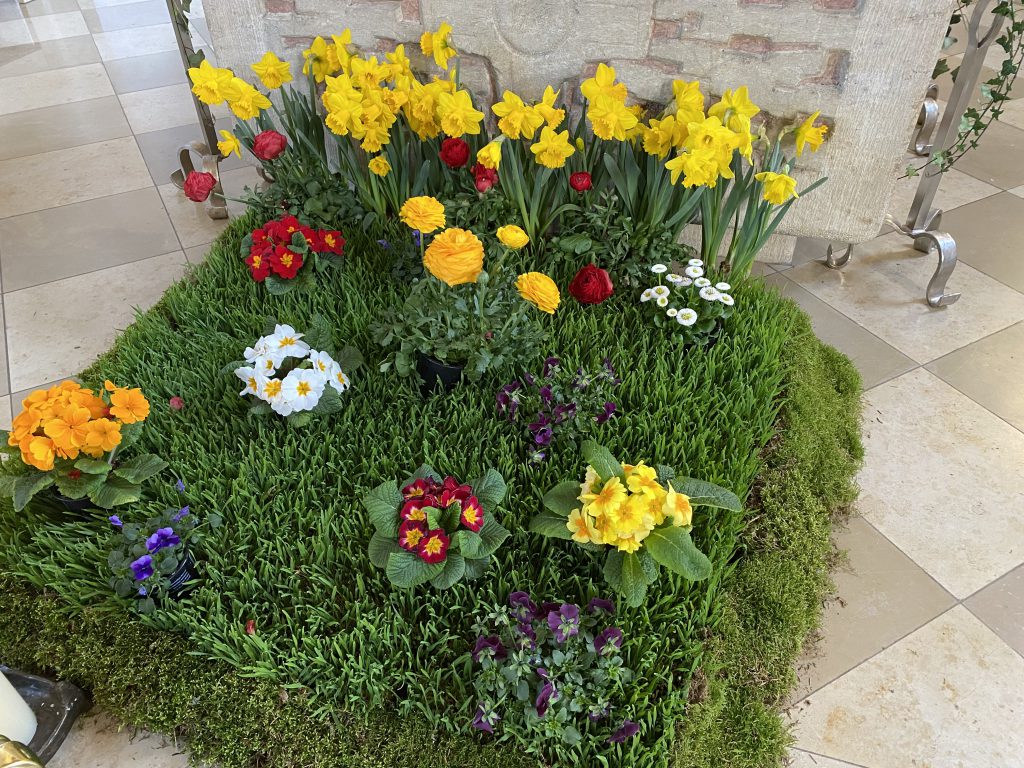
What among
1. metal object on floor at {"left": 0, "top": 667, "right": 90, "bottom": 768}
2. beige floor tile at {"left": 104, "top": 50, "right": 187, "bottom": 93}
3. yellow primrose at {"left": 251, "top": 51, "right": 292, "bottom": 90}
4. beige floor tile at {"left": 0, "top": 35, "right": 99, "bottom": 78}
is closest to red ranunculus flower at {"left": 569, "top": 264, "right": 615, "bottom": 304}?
yellow primrose at {"left": 251, "top": 51, "right": 292, "bottom": 90}

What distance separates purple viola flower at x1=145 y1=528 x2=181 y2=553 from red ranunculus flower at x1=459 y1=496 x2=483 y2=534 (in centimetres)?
53

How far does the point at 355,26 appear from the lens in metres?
2.16

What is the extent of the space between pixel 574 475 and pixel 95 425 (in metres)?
0.92

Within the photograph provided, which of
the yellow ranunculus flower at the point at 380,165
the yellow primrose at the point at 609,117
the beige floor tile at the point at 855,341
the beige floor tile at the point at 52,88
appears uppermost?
the yellow primrose at the point at 609,117

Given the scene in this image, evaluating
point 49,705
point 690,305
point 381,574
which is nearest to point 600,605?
Answer: point 381,574

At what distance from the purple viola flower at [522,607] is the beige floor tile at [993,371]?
1521 millimetres

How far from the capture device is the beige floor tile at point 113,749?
1.29m

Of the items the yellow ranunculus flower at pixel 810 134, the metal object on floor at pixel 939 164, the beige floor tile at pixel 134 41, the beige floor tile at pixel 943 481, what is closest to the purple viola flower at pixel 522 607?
the beige floor tile at pixel 943 481

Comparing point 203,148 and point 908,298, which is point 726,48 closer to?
point 908,298

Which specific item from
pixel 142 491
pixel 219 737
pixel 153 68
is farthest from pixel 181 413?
pixel 153 68

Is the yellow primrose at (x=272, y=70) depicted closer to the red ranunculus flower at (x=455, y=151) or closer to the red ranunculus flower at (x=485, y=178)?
the red ranunculus flower at (x=455, y=151)

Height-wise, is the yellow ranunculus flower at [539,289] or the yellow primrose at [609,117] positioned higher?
the yellow primrose at [609,117]

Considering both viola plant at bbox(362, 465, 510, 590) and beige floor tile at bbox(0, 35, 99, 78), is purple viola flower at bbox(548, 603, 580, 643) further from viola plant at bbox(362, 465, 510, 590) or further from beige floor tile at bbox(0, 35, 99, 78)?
beige floor tile at bbox(0, 35, 99, 78)

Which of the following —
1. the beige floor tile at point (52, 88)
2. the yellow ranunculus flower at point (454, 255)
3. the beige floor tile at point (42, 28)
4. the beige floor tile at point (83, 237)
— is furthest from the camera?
the beige floor tile at point (42, 28)
